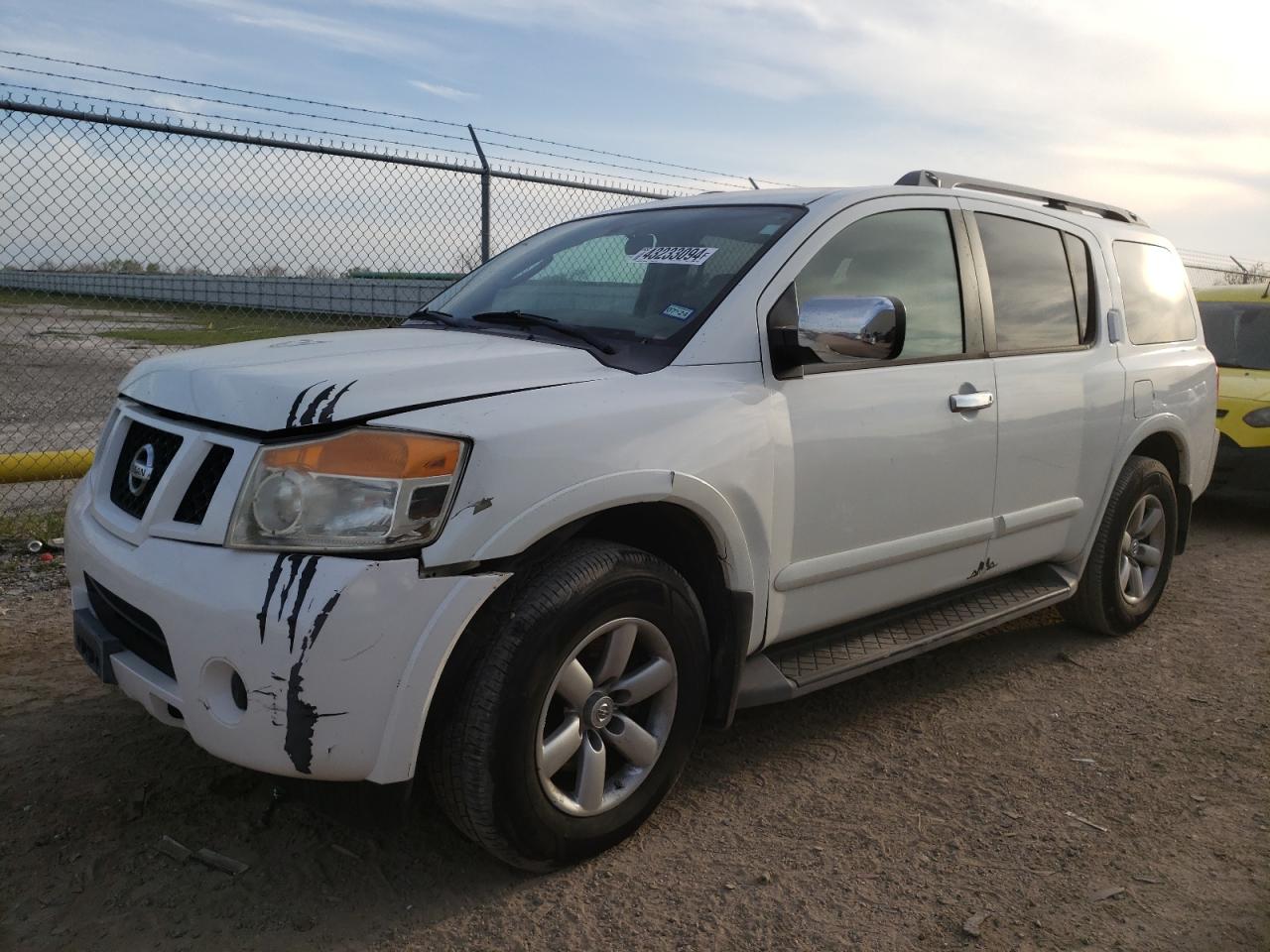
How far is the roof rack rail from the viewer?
13.2 feet

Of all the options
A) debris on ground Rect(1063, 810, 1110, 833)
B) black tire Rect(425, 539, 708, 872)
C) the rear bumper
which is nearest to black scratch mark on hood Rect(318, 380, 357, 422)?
black tire Rect(425, 539, 708, 872)

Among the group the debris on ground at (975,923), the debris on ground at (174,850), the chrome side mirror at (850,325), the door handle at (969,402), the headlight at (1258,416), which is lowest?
the debris on ground at (174,850)

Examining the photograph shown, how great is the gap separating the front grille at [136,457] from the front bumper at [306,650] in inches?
10.7

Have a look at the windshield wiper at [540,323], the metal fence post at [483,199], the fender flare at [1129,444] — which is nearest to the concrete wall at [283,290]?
the metal fence post at [483,199]

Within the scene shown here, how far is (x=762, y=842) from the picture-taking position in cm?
291

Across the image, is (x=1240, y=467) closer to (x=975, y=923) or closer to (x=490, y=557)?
(x=975, y=923)

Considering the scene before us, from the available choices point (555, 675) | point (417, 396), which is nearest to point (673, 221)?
point (417, 396)

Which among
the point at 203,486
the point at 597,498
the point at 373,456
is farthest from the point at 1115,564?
the point at 203,486

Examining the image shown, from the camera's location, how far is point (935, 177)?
407cm

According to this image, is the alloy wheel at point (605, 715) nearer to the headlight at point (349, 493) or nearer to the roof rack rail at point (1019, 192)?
the headlight at point (349, 493)

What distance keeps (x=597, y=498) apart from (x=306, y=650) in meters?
0.74

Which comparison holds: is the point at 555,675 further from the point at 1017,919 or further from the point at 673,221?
the point at 673,221

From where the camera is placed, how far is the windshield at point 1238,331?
305 inches

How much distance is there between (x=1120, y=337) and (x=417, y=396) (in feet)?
10.7
